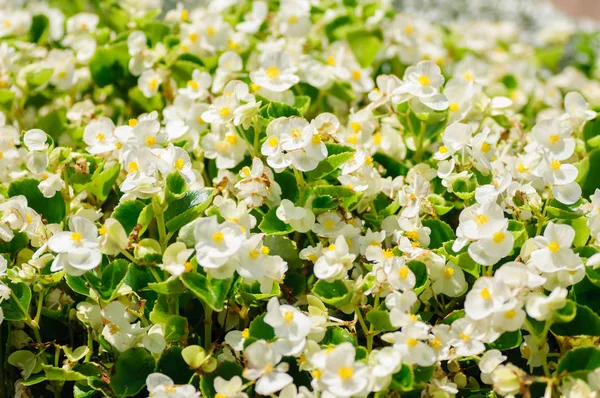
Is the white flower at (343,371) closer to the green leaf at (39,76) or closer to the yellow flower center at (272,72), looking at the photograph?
the yellow flower center at (272,72)

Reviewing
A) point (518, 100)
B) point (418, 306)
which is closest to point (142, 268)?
point (418, 306)

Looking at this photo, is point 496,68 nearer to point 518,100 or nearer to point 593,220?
point 518,100

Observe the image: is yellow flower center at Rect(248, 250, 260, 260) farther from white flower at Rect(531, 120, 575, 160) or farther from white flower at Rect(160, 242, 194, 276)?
white flower at Rect(531, 120, 575, 160)

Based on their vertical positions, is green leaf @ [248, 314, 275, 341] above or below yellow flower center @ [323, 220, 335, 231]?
Answer: below

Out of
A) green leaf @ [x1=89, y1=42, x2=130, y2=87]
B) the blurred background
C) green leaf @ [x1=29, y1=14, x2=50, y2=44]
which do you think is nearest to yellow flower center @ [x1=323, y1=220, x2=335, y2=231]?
green leaf @ [x1=89, y1=42, x2=130, y2=87]

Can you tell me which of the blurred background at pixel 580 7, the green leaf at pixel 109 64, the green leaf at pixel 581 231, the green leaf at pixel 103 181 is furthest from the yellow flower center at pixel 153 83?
the blurred background at pixel 580 7
